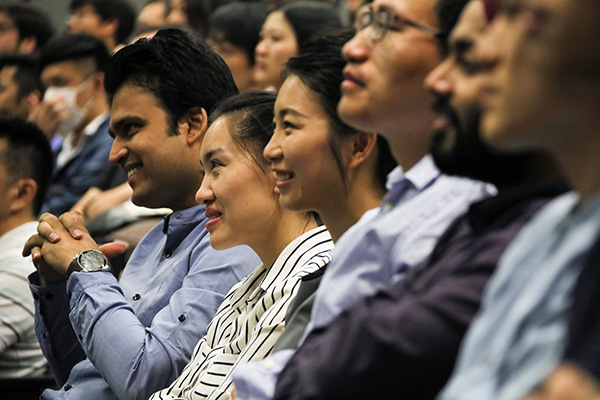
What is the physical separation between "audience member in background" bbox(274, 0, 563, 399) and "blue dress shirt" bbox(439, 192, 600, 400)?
0.07 meters

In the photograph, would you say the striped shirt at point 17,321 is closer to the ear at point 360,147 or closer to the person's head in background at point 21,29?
the ear at point 360,147

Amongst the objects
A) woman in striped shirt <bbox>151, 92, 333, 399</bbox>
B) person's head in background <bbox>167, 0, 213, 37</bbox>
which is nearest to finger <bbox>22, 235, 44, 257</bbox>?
woman in striped shirt <bbox>151, 92, 333, 399</bbox>

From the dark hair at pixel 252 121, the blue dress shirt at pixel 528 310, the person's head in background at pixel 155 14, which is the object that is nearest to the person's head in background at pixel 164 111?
the dark hair at pixel 252 121

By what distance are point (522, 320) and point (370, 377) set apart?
0.28 m

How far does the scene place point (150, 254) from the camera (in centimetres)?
281

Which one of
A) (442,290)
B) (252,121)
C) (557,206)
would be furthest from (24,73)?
(557,206)

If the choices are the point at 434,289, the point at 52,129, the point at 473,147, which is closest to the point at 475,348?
the point at 434,289

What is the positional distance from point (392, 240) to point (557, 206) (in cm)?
38

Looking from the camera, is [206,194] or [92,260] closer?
[206,194]

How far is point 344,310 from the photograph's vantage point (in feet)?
4.84

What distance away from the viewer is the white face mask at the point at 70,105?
4918mm

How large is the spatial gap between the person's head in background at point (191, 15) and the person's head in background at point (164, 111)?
270 cm

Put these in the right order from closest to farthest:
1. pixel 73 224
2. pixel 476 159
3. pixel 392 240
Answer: pixel 476 159 < pixel 392 240 < pixel 73 224

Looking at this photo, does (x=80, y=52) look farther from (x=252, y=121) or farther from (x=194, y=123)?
(x=252, y=121)
